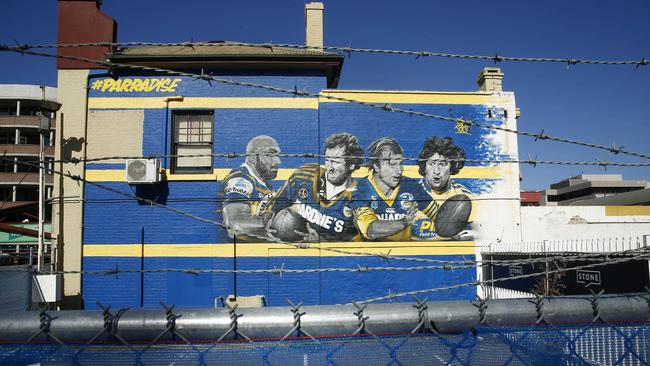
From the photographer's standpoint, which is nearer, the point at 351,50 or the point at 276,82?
the point at 351,50

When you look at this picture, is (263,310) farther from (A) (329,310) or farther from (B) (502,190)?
(B) (502,190)

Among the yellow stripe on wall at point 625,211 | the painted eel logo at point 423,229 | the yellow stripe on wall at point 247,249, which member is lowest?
the yellow stripe on wall at point 247,249

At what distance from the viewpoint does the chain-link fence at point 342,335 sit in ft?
7.63

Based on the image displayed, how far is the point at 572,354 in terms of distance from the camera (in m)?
2.49

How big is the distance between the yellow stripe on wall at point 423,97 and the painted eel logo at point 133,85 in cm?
517

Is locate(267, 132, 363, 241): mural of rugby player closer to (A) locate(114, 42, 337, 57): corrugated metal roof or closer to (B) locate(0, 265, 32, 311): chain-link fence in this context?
(A) locate(114, 42, 337, 57): corrugated metal roof

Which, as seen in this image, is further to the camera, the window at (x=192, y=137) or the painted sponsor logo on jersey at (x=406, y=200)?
the painted sponsor logo on jersey at (x=406, y=200)

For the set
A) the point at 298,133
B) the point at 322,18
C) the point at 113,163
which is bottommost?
the point at 113,163

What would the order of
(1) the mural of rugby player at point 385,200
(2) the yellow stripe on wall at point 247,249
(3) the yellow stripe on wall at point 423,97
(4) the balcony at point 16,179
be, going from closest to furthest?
(2) the yellow stripe on wall at point 247,249
(1) the mural of rugby player at point 385,200
(3) the yellow stripe on wall at point 423,97
(4) the balcony at point 16,179

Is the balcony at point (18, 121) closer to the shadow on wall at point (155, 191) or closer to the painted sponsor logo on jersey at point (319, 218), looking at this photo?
the shadow on wall at point (155, 191)

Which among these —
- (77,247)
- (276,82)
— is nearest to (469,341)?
(276,82)

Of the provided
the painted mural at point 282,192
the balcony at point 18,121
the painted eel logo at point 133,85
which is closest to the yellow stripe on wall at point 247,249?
the painted mural at point 282,192

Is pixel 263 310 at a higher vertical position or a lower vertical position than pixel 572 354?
higher

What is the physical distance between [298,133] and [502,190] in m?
7.17
